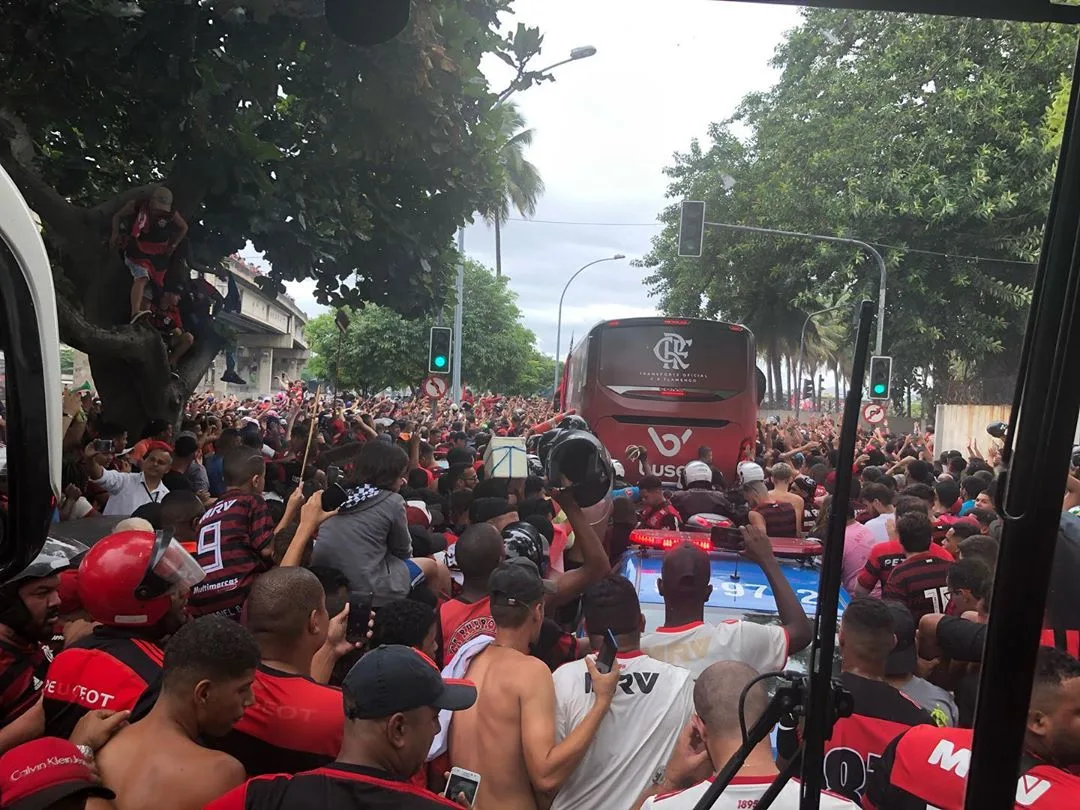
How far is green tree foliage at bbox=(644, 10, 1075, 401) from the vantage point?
1.91 meters

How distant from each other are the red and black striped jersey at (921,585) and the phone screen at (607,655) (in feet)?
8.60

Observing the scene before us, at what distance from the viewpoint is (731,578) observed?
206 inches

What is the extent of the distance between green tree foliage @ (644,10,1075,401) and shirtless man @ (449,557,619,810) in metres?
1.46

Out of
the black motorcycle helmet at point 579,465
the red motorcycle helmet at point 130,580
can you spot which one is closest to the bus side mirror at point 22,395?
the red motorcycle helmet at point 130,580

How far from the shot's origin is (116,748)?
2.44m

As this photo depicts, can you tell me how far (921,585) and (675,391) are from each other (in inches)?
373

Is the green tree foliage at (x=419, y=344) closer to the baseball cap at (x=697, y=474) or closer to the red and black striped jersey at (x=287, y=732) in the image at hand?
the baseball cap at (x=697, y=474)

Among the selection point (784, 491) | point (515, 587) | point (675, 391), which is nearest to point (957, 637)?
point (515, 587)

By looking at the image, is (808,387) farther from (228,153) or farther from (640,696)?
(228,153)

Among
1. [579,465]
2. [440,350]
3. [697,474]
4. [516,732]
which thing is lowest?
[516,732]

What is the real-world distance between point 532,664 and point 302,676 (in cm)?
74

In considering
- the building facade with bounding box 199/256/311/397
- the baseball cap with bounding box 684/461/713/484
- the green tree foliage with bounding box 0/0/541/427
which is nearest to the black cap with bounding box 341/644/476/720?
the green tree foliage with bounding box 0/0/541/427

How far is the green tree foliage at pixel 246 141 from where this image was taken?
220 inches

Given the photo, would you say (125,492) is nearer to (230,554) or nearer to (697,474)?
(230,554)
